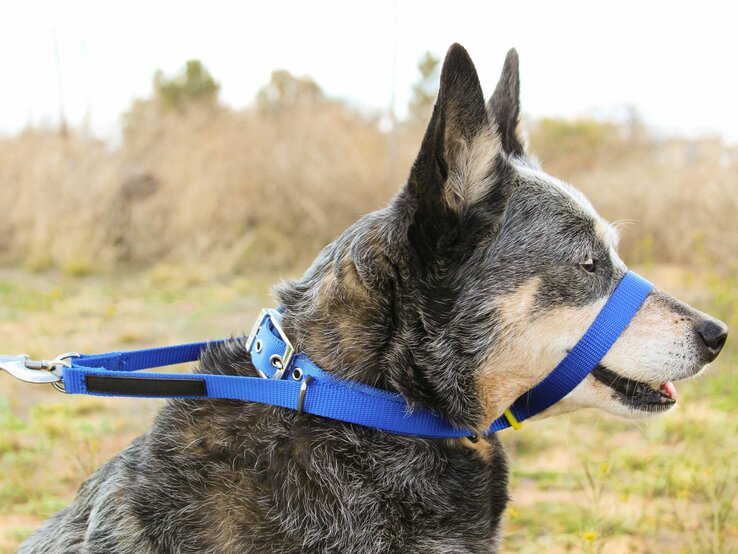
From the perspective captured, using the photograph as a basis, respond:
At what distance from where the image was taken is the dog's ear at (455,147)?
202cm

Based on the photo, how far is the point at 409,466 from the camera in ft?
7.07

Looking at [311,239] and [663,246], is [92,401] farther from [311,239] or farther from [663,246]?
[663,246]

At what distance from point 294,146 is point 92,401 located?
9183mm

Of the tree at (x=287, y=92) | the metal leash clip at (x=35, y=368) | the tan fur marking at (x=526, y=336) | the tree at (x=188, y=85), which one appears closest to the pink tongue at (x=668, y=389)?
the tan fur marking at (x=526, y=336)

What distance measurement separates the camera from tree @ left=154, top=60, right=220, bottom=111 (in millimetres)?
20422

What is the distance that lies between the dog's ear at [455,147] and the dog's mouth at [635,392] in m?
0.79

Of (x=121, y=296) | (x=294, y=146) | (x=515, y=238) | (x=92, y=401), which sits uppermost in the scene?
(x=515, y=238)

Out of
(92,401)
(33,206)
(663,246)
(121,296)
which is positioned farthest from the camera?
(33,206)

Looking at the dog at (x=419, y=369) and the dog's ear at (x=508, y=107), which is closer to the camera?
the dog at (x=419, y=369)

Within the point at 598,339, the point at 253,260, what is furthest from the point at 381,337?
the point at 253,260

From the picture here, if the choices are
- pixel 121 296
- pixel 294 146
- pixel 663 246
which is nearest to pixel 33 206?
pixel 121 296

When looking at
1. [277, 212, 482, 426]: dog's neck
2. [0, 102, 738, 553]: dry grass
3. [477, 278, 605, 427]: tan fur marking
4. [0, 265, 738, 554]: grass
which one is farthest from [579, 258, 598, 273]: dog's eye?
[0, 102, 738, 553]: dry grass

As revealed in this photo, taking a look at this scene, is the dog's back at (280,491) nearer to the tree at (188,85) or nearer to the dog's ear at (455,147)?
the dog's ear at (455,147)

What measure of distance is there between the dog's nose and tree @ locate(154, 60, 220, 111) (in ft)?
61.2
